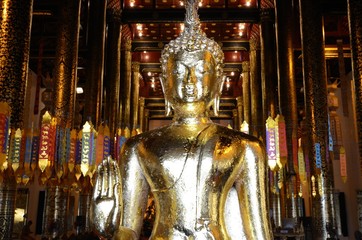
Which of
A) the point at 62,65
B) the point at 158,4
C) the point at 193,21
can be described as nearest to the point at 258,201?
the point at 193,21

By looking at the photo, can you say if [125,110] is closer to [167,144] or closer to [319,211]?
[319,211]

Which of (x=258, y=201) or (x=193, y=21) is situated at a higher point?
(x=193, y=21)

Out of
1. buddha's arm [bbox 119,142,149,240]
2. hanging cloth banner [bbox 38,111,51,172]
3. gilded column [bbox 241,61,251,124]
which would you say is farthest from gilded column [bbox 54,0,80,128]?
gilded column [bbox 241,61,251,124]

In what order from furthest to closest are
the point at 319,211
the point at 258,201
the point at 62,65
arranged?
1. the point at 62,65
2. the point at 319,211
3. the point at 258,201

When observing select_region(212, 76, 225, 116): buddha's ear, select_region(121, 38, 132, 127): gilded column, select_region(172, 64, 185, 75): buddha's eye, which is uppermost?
select_region(121, 38, 132, 127): gilded column

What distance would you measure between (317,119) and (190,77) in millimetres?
7877

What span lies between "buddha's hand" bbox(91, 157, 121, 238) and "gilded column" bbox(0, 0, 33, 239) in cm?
469

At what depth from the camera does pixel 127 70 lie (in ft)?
55.7

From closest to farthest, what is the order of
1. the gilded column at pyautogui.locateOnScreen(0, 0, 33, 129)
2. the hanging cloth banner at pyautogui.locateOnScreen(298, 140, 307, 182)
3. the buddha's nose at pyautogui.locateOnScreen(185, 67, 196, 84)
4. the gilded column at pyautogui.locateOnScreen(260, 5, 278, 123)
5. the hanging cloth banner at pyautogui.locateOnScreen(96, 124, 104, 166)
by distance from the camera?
the buddha's nose at pyautogui.locateOnScreen(185, 67, 196, 84)
the gilded column at pyautogui.locateOnScreen(0, 0, 33, 129)
the hanging cloth banner at pyautogui.locateOnScreen(96, 124, 104, 166)
the hanging cloth banner at pyautogui.locateOnScreen(298, 140, 307, 182)
the gilded column at pyautogui.locateOnScreen(260, 5, 278, 123)

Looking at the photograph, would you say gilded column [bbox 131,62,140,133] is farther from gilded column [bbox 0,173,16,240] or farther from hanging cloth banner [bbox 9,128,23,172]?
gilded column [bbox 0,173,16,240]

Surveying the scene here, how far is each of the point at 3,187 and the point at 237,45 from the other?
13.3m

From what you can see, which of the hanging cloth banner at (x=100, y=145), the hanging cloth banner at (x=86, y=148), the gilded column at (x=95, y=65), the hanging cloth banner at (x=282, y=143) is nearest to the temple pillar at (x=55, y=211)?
the hanging cloth banner at (x=86, y=148)

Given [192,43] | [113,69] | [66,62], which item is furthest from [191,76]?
[113,69]

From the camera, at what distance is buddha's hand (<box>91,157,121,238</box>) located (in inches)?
61.7
